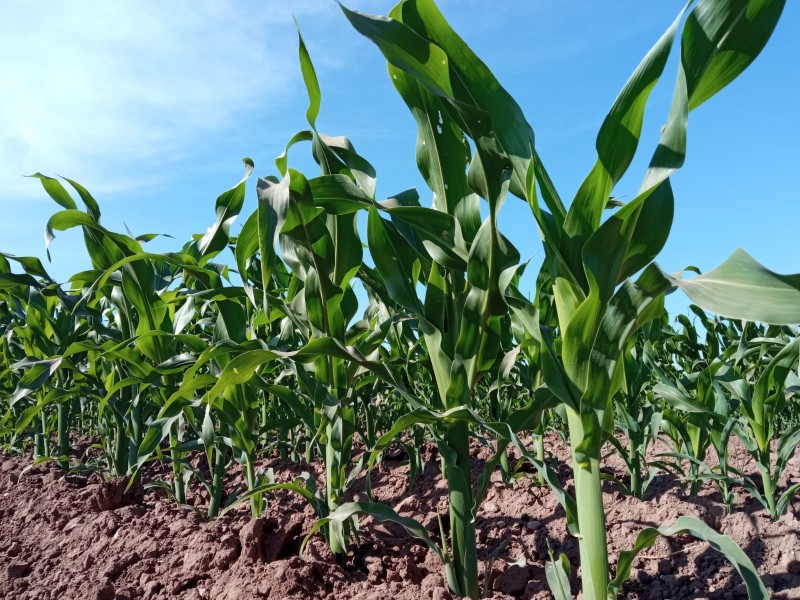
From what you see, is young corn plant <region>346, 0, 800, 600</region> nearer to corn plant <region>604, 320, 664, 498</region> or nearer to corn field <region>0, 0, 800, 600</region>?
corn field <region>0, 0, 800, 600</region>

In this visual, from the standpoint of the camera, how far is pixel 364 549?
1.84 metres

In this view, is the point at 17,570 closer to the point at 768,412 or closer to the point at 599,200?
the point at 599,200

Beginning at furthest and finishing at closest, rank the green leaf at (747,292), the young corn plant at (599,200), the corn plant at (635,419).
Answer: the corn plant at (635,419) → the young corn plant at (599,200) → the green leaf at (747,292)

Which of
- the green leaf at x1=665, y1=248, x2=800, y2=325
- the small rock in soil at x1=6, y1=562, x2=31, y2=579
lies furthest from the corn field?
the small rock in soil at x1=6, y1=562, x2=31, y2=579

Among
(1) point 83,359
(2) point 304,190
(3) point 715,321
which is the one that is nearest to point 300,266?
(2) point 304,190

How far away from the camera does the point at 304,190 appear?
4.62 feet

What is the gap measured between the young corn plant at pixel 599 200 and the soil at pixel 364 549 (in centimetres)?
53

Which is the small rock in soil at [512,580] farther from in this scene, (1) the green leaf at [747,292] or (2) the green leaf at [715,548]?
(1) the green leaf at [747,292]

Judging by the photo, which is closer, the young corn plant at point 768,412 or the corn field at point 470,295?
the corn field at point 470,295

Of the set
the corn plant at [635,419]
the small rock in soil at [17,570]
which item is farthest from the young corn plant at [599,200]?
the small rock in soil at [17,570]

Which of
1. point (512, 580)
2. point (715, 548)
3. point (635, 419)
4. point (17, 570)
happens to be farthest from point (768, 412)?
point (17, 570)

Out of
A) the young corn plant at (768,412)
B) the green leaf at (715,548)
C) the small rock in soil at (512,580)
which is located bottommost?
the small rock in soil at (512,580)

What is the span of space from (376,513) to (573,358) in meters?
0.62

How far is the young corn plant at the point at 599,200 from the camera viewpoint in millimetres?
973
